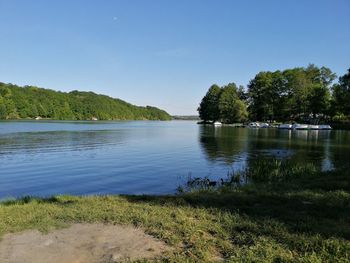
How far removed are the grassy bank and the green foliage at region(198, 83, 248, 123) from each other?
13849 cm

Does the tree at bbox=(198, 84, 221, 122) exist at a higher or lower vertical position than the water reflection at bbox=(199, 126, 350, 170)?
higher

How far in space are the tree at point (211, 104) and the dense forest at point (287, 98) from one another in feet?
1.97

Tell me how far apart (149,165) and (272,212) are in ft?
66.8

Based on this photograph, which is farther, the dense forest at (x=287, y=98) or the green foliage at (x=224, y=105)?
the green foliage at (x=224, y=105)

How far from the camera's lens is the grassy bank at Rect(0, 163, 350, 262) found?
733 cm

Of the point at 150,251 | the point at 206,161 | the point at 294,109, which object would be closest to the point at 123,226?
the point at 150,251

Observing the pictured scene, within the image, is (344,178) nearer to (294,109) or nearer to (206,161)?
(206,161)

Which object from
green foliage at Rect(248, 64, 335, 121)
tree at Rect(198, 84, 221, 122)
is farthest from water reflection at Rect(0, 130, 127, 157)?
tree at Rect(198, 84, 221, 122)

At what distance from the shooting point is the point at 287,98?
456 ft

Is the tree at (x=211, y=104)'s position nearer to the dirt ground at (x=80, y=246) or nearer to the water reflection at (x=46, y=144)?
the water reflection at (x=46, y=144)

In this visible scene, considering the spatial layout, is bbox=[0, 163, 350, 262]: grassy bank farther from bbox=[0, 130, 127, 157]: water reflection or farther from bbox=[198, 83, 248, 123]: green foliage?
bbox=[198, 83, 248, 123]: green foliage

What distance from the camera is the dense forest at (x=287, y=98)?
12373 centimetres

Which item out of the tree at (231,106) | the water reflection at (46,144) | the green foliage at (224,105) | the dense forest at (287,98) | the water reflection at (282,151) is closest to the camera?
the water reflection at (282,151)

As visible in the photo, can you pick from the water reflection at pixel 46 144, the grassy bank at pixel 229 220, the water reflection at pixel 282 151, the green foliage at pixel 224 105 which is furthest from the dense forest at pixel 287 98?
the grassy bank at pixel 229 220
